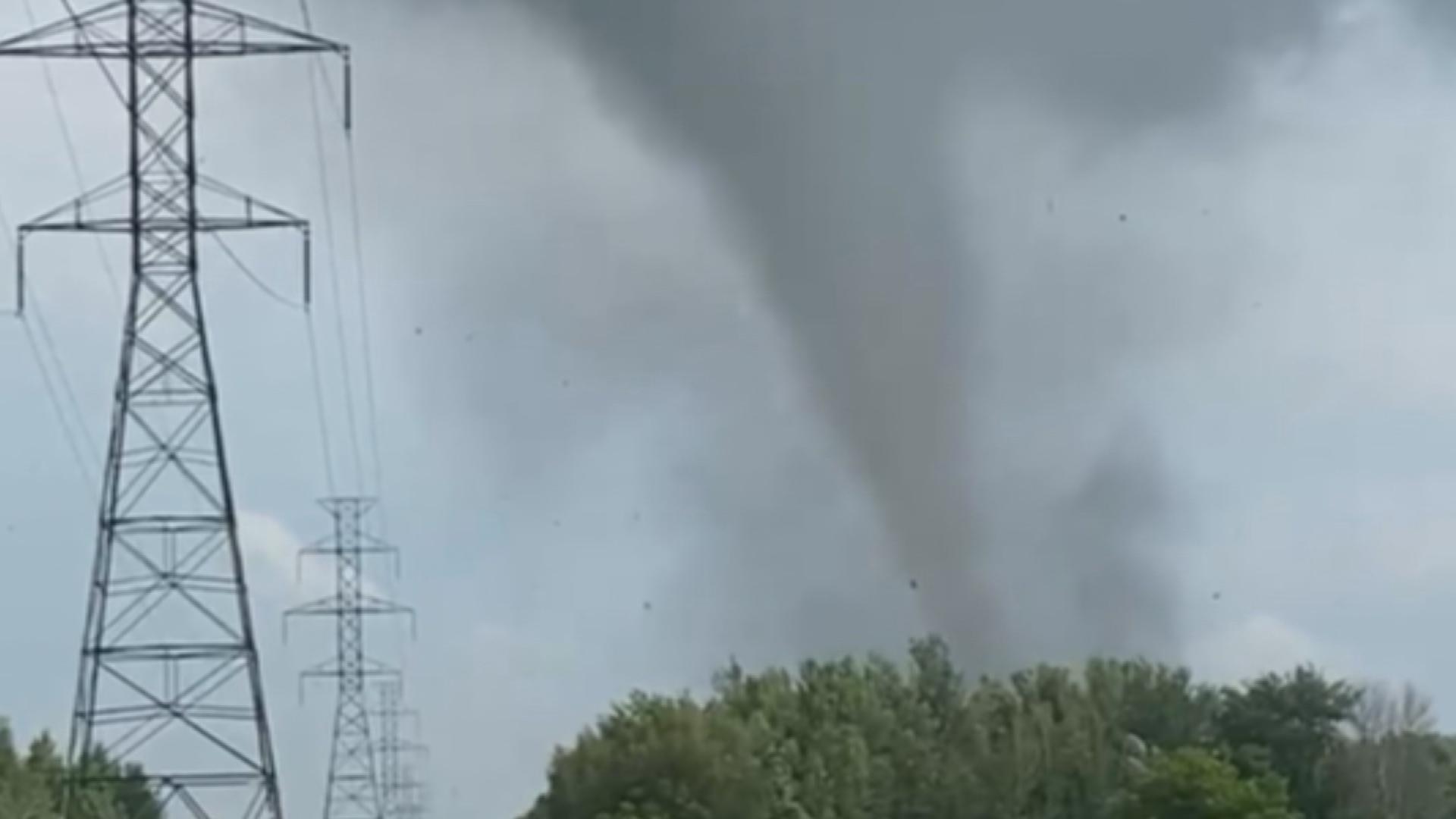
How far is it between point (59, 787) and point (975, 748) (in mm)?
54469

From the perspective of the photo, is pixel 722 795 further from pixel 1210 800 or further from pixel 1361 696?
pixel 1361 696

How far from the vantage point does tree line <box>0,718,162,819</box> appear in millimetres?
54312

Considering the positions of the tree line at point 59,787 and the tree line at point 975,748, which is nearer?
the tree line at point 59,787

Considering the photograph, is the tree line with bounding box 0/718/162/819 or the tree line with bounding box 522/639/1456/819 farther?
the tree line with bounding box 522/639/1456/819

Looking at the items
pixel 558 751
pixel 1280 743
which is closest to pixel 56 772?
pixel 558 751

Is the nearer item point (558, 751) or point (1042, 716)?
point (558, 751)

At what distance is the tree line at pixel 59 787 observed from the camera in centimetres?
5431

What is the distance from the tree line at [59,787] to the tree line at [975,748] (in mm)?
19582

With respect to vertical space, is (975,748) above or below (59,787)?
above

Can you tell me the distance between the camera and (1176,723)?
13775 cm

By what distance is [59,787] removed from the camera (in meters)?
89.1

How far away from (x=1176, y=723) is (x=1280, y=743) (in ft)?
22.9

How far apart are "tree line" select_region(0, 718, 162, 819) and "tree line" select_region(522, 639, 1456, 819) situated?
771 inches

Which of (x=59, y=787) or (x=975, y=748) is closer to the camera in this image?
(x=59, y=787)
